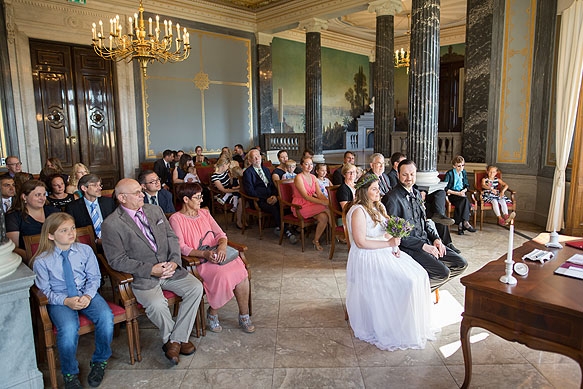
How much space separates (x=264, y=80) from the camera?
11.9 meters

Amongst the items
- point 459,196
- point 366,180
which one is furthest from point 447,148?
point 366,180

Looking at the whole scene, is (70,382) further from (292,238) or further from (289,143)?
(289,143)

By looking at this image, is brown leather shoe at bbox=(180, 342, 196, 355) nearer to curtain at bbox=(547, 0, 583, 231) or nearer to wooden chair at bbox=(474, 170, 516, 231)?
wooden chair at bbox=(474, 170, 516, 231)

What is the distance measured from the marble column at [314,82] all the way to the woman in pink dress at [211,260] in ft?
24.8

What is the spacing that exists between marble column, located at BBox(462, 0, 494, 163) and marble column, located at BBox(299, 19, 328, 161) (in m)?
3.90

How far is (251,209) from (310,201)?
1.30 metres

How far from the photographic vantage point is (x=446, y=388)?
270 centimetres

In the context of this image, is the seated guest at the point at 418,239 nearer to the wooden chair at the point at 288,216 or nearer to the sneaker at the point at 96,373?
the wooden chair at the point at 288,216

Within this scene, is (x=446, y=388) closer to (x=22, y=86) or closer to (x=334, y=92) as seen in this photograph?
(x=22, y=86)

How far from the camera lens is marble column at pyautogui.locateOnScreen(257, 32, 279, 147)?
11820mm

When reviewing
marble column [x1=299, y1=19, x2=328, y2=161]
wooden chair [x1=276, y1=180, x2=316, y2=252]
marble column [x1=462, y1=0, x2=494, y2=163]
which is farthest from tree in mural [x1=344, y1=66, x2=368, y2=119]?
wooden chair [x1=276, y1=180, x2=316, y2=252]

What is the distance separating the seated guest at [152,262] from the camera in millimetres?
3027

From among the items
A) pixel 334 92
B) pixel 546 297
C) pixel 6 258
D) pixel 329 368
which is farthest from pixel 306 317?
pixel 334 92

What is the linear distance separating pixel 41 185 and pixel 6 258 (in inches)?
46.0
